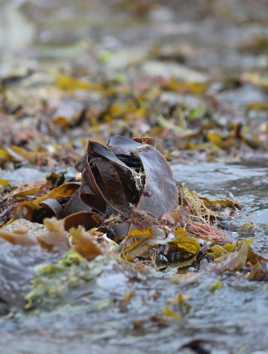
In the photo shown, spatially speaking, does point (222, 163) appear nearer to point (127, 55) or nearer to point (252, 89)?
point (252, 89)

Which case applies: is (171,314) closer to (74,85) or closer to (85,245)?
(85,245)

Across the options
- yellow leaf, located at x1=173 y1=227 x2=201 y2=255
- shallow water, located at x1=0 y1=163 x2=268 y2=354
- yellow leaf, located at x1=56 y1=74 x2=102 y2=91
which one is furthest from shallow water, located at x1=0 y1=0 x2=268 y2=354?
yellow leaf, located at x1=56 y1=74 x2=102 y2=91

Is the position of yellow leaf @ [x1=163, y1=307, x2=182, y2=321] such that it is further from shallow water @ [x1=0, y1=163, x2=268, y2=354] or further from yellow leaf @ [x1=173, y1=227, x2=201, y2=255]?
yellow leaf @ [x1=173, y1=227, x2=201, y2=255]

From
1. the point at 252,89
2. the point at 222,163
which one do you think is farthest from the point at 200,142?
the point at 252,89

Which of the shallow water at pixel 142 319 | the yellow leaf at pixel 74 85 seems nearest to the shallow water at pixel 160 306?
the shallow water at pixel 142 319

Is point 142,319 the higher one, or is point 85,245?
point 85,245

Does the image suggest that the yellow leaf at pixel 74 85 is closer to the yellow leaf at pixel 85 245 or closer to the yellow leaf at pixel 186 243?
the yellow leaf at pixel 186 243

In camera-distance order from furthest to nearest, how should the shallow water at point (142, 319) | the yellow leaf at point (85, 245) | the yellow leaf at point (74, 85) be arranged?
1. the yellow leaf at point (74, 85)
2. the yellow leaf at point (85, 245)
3. the shallow water at point (142, 319)

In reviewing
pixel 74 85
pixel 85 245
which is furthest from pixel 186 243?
pixel 74 85

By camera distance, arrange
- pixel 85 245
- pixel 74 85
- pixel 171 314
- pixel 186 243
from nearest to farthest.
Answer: pixel 171 314 → pixel 85 245 → pixel 186 243 → pixel 74 85

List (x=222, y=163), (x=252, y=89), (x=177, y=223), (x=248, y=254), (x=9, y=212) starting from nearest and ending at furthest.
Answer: (x=248, y=254) < (x=177, y=223) < (x=9, y=212) < (x=222, y=163) < (x=252, y=89)

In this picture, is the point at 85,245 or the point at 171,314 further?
the point at 85,245
